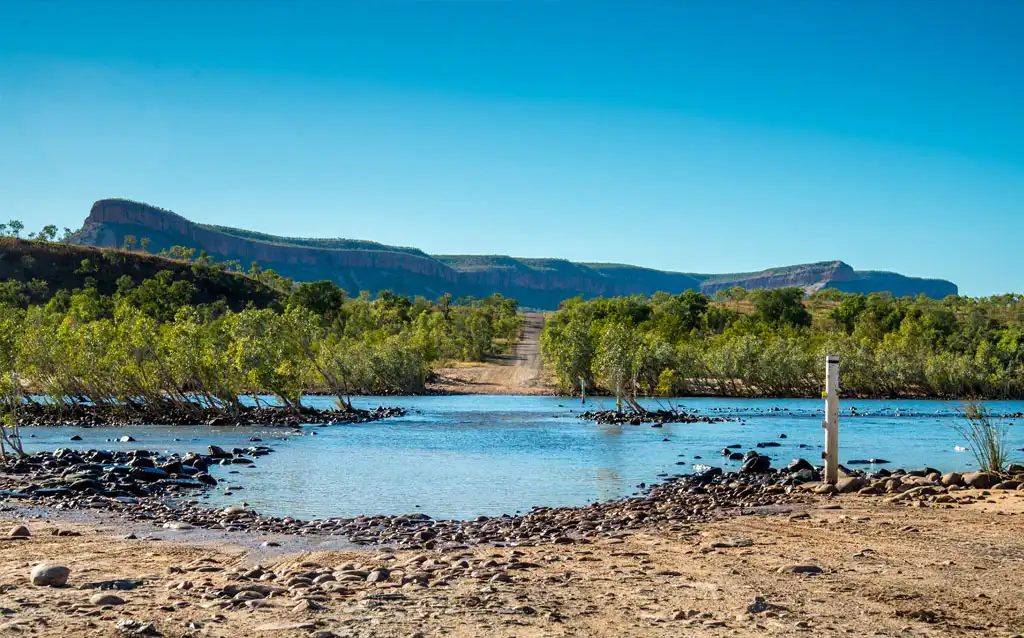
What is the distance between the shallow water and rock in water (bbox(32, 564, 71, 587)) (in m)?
8.58

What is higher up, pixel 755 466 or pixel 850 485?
pixel 850 485

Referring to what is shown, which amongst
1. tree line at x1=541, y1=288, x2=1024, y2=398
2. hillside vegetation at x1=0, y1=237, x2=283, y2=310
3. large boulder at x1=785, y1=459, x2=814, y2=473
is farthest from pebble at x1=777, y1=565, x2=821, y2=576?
hillside vegetation at x1=0, y1=237, x2=283, y2=310

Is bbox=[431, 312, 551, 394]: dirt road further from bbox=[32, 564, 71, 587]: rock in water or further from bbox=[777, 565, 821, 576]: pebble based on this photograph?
bbox=[32, 564, 71, 587]: rock in water

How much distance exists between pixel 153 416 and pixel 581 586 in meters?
44.5

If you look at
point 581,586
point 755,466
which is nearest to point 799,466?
point 755,466

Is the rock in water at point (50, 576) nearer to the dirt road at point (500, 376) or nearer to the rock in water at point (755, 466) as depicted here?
the rock in water at point (755, 466)

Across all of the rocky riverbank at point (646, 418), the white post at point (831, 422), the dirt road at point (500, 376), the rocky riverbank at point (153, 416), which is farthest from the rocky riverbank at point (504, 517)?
the dirt road at point (500, 376)

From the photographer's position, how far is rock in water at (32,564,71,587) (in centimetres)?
1082

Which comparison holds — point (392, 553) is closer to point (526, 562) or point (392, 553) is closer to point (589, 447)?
point (526, 562)

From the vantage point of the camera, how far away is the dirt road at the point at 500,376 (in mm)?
96312

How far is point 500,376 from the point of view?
110 m

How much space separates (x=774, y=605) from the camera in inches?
384

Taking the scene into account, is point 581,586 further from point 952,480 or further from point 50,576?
point 952,480

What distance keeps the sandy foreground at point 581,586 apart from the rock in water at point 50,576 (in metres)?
0.17
